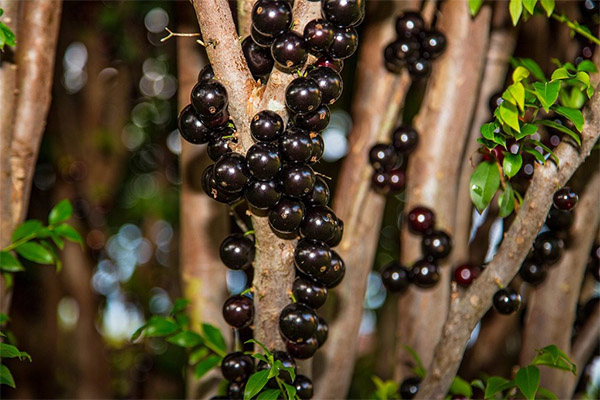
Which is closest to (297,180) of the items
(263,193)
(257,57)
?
(263,193)

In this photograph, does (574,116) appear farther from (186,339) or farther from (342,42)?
(186,339)

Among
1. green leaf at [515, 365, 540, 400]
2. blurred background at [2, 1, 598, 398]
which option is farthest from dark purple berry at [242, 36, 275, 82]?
blurred background at [2, 1, 598, 398]

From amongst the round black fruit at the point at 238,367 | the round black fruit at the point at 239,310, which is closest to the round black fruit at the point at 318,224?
the round black fruit at the point at 239,310

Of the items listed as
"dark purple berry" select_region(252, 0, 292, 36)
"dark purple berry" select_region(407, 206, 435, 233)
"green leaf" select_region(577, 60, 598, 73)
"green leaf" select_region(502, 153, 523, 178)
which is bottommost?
"dark purple berry" select_region(407, 206, 435, 233)

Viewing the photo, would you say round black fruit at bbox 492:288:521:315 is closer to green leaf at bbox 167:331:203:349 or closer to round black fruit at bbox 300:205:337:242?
round black fruit at bbox 300:205:337:242

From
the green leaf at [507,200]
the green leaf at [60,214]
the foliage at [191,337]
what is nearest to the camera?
the green leaf at [507,200]

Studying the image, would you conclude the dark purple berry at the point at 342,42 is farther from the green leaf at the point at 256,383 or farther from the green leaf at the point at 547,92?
the green leaf at the point at 256,383

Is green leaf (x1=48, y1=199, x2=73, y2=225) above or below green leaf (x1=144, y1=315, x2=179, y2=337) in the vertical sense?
above
